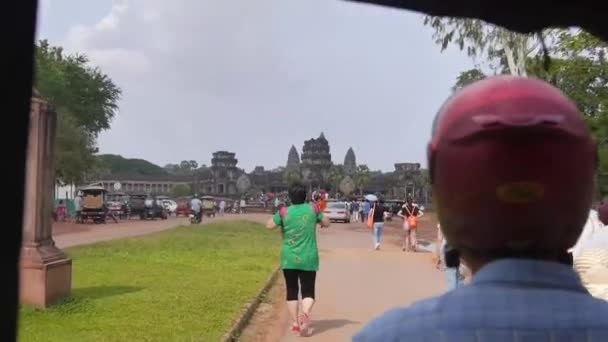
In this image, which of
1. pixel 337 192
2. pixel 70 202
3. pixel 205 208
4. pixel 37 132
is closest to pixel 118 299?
pixel 37 132

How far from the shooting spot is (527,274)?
134 cm

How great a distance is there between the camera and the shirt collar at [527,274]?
134 cm

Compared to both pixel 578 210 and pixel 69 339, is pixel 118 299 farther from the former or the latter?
pixel 578 210

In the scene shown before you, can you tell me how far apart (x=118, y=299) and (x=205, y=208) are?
48.3m

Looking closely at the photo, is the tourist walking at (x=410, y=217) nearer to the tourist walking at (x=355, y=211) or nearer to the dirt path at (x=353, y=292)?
the dirt path at (x=353, y=292)

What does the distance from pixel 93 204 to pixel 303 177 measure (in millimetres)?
37815

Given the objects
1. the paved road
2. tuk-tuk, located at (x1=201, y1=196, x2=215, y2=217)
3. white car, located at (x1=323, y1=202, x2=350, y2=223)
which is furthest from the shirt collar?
tuk-tuk, located at (x1=201, y1=196, x2=215, y2=217)

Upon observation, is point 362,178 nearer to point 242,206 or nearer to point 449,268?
point 242,206

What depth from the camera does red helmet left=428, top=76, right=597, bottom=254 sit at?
1309 mm

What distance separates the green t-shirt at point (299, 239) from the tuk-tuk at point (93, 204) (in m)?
35.2

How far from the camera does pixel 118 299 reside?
1066 cm

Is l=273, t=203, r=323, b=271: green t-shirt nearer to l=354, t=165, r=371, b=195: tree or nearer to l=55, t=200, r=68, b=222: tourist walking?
l=55, t=200, r=68, b=222: tourist walking

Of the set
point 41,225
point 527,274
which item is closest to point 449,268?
point 527,274

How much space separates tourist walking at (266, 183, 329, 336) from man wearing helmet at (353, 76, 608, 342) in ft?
22.6
